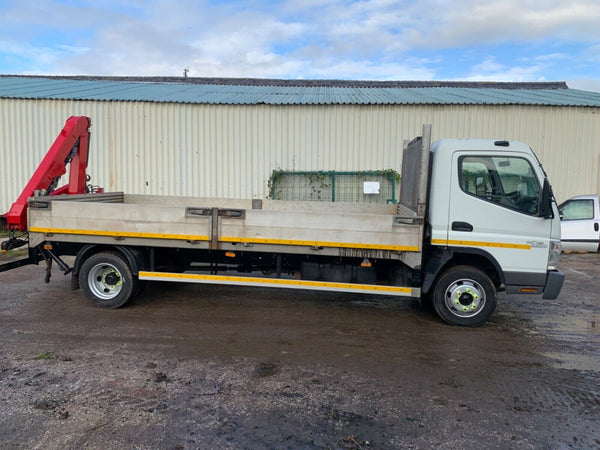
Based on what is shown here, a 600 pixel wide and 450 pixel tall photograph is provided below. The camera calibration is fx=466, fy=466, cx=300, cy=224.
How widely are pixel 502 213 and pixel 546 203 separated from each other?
1.64 ft

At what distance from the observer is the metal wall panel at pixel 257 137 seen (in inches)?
523

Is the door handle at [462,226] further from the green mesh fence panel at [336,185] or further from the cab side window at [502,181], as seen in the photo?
the green mesh fence panel at [336,185]

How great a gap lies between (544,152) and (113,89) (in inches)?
543

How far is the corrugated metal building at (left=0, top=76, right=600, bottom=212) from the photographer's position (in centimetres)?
1327

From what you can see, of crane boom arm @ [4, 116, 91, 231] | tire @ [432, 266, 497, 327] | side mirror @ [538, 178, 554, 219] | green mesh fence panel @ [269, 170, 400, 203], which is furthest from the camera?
green mesh fence panel @ [269, 170, 400, 203]

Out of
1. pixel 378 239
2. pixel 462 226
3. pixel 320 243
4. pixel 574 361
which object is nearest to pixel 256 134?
pixel 320 243

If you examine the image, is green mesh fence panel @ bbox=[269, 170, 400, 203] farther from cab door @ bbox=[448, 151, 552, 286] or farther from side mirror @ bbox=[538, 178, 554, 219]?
side mirror @ bbox=[538, 178, 554, 219]

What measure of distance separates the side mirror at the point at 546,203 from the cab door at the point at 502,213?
0.08 meters

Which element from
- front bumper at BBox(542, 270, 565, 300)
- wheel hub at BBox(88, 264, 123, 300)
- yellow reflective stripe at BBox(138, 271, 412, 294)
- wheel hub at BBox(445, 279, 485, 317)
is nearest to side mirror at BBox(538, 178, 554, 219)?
front bumper at BBox(542, 270, 565, 300)

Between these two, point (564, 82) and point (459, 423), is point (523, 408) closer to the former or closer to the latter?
point (459, 423)

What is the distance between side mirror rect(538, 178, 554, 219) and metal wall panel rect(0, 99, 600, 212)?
7824mm

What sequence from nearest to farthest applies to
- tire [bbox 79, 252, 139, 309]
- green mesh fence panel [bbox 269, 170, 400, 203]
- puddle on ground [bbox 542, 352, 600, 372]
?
puddle on ground [bbox 542, 352, 600, 372] < tire [bbox 79, 252, 139, 309] < green mesh fence panel [bbox 269, 170, 400, 203]

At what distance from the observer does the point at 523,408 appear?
4000mm

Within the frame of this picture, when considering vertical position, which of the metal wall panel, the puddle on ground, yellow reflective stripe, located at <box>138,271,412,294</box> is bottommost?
the puddle on ground
